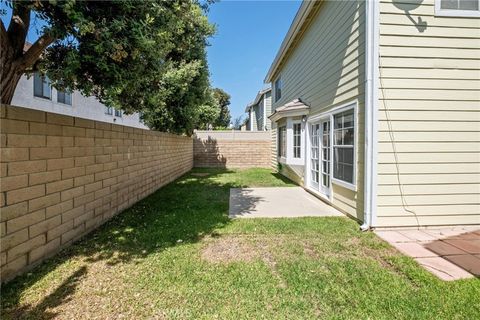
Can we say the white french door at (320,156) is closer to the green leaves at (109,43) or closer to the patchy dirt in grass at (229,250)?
the patchy dirt in grass at (229,250)

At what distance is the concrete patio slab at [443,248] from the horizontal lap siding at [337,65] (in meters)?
0.88

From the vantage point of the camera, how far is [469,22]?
435cm

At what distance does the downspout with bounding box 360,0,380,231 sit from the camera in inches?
166

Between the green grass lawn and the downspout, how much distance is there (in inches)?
23.6

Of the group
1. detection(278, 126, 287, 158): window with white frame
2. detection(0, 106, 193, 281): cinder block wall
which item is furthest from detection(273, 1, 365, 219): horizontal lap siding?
detection(0, 106, 193, 281): cinder block wall

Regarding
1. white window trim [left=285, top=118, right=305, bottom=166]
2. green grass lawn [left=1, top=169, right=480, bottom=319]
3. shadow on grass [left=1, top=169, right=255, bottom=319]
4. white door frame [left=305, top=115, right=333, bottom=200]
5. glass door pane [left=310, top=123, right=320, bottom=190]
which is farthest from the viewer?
white window trim [left=285, top=118, right=305, bottom=166]

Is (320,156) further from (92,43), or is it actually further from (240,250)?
(92,43)

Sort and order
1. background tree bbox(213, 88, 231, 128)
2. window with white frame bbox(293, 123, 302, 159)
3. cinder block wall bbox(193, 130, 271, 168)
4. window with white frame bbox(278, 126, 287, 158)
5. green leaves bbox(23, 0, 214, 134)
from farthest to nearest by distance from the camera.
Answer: background tree bbox(213, 88, 231, 128)
cinder block wall bbox(193, 130, 271, 168)
window with white frame bbox(278, 126, 287, 158)
window with white frame bbox(293, 123, 302, 159)
green leaves bbox(23, 0, 214, 134)

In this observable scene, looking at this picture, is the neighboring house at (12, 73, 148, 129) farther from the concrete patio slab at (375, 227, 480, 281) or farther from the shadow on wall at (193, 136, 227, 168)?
the concrete patio slab at (375, 227, 480, 281)

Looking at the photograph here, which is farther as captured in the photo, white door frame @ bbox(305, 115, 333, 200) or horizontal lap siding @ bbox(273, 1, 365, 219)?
white door frame @ bbox(305, 115, 333, 200)

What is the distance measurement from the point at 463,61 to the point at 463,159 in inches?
64.9

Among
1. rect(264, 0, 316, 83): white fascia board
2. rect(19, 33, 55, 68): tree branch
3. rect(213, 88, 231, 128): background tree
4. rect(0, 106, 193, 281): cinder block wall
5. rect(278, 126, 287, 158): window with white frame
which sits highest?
rect(213, 88, 231, 128): background tree

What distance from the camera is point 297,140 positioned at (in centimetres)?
909

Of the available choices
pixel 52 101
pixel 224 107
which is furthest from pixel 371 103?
pixel 224 107
